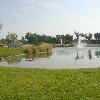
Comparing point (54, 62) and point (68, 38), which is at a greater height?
point (68, 38)

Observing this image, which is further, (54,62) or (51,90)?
A: (54,62)

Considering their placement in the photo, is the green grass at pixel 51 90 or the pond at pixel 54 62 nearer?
the green grass at pixel 51 90

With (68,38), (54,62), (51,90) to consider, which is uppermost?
(68,38)

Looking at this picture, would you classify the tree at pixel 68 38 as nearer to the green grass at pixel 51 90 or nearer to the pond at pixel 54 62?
the pond at pixel 54 62

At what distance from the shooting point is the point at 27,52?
7569 centimetres

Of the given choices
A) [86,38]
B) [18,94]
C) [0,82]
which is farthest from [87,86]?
[86,38]

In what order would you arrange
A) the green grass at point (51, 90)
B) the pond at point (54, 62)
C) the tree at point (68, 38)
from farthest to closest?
1. the tree at point (68, 38)
2. the pond at point (54, 62)
3. the green grass at point (51, 90)

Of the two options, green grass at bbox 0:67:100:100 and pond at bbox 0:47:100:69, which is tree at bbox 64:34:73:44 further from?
green grass at bbox 0:67:100:100

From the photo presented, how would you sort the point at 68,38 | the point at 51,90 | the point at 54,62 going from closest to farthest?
the point at 51,90 → the point at 54,62 → the point at 68,38

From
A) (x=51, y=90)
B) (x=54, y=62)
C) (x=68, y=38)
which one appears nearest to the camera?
(x=51, y=90)

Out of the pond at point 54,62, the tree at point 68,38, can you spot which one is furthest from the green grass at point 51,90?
the tree at point 68,38

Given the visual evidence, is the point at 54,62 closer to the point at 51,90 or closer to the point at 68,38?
the point at 51,90

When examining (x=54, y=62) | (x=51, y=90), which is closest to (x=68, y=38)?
(x=54, y=62)

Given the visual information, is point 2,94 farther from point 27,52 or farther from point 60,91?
point 27,52
